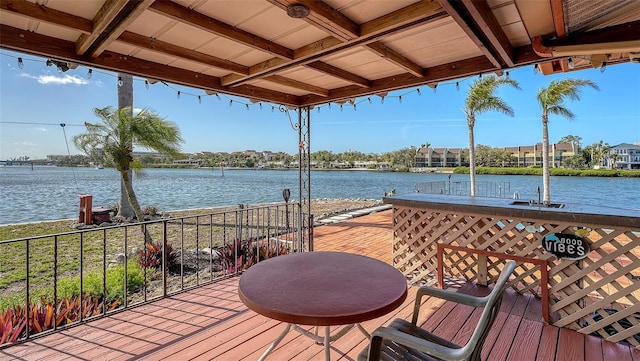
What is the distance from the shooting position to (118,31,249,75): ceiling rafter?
227 cm

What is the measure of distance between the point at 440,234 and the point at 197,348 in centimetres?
245

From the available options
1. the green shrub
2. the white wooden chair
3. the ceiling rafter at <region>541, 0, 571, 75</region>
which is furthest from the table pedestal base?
the green shrub

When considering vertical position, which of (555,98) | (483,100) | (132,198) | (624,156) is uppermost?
(483,100)

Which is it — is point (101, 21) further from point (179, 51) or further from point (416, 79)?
point (416, 79)

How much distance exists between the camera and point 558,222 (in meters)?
2.41

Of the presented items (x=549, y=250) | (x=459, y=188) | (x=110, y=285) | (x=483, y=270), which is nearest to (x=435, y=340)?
(x=549, y=250)

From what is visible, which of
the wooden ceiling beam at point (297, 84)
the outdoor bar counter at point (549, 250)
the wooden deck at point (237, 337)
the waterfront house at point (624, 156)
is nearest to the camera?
the wooden deck at point (237, 337)

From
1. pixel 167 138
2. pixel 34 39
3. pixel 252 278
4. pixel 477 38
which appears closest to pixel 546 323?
pixel 477 38

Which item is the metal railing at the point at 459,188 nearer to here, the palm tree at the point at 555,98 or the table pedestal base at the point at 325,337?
the palm tree at the point at 555,98

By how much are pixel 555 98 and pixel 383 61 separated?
1274cm

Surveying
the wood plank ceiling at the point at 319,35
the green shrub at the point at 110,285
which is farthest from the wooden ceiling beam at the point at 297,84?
the green shrub at the point at 110,285

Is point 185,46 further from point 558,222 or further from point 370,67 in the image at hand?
point 558,222

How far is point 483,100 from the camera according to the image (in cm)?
1326

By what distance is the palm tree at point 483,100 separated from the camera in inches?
501
